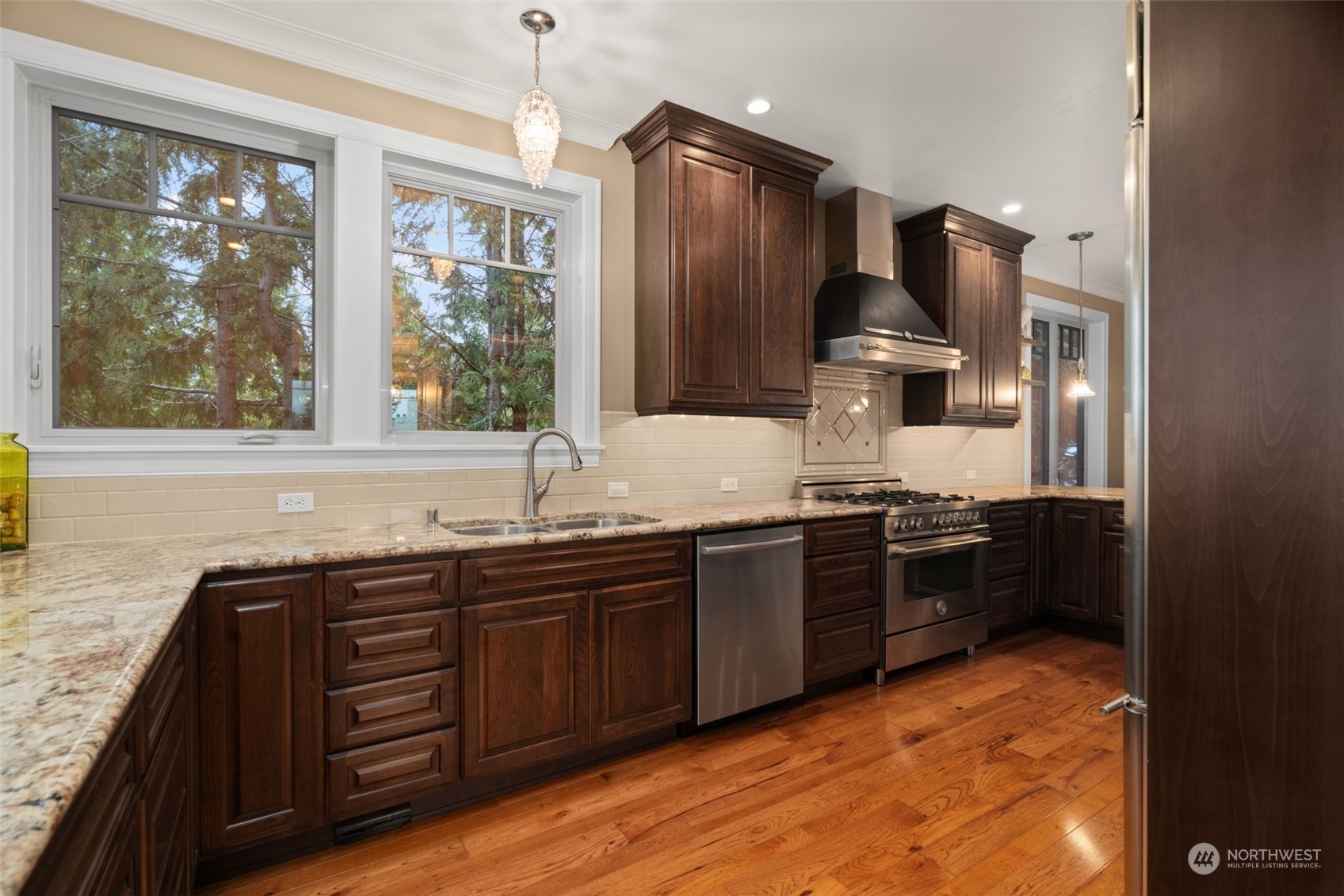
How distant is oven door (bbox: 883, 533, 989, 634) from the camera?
11.0 feet

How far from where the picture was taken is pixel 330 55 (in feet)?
8.13

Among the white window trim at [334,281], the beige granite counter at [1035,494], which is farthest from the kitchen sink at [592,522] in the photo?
the beige granite counter at [1035,494]

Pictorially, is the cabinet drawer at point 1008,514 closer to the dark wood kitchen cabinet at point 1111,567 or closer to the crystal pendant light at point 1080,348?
the dark wood kitchen cabinet at point 1111,567

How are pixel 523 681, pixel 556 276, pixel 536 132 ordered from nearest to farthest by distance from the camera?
pixel 536 132, pixel 523 681, pixel 556 276

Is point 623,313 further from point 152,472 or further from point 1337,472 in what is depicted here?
A: point 1337,472

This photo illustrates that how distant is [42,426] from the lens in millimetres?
2094

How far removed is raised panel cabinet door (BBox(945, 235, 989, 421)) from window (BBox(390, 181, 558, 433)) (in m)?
2.73

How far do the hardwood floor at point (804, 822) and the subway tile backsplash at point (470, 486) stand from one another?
117cm

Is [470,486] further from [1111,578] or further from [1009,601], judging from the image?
[1111,578]

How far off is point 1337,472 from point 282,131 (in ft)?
10.6

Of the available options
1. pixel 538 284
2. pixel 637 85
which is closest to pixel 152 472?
pixel 538 284

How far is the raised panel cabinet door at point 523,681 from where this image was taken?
7.01ft

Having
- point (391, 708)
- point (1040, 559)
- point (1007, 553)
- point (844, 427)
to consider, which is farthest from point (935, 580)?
point (391, 708)

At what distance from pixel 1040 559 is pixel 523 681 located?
3708 millimetres
